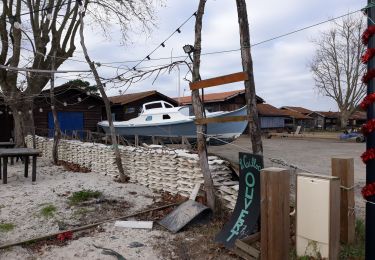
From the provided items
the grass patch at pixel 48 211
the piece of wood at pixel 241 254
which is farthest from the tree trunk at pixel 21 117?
the piece of wood at pixel 241 254

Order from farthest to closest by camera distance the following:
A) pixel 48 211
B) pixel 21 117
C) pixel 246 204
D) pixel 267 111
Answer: pixel 267 111 < pixel 21 117 < pixel 48 211 < pixel 246 204

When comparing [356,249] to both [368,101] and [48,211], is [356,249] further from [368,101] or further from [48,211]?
[48,211]

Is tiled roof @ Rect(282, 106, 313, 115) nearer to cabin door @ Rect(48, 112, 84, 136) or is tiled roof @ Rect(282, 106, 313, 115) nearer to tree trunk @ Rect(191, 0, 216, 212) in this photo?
cabin door @ Rect(48, 112, 84, 136)

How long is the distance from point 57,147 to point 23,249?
9.65 m

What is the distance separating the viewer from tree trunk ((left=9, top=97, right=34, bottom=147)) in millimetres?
15380

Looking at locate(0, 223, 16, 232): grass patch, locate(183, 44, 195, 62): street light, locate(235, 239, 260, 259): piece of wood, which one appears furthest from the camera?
locate(183, 44, 195, 62): street light

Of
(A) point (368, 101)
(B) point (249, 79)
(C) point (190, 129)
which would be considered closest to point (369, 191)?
(A) point (368, 101)

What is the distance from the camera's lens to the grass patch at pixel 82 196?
23.0 ft

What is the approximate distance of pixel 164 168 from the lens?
7695mm

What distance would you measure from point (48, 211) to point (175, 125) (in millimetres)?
12502

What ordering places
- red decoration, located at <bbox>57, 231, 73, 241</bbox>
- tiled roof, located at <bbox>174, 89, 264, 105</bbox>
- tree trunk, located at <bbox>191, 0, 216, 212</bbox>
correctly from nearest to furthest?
red decoration, located at <bbox>57, 231, 73, 241</bbox>
tree trunk, located at <bbox>191, 0, 216, 212</bbox>
tiled roof, located at <bbox>174, 89, 264, 105</bbox>

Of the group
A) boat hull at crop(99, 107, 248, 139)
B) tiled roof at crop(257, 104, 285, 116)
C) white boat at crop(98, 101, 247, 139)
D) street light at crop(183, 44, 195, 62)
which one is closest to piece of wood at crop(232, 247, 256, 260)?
street light at crop(183, 44, 195, 62)

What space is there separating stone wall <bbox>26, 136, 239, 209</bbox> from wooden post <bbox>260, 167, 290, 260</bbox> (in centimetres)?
203

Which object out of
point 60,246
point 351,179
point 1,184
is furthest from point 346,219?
point 1,184
